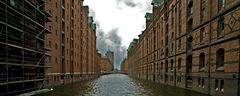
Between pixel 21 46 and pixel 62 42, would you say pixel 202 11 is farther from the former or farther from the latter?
pixel 62 42

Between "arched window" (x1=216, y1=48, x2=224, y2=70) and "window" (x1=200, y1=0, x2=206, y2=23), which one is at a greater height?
"window" (x1=200, y1=0, x2=206, y2=23)

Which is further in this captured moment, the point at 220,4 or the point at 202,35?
the point at 202,35

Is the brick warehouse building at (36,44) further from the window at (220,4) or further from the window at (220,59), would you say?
the window at (220,4)

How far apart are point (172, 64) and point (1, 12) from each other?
1054 inches

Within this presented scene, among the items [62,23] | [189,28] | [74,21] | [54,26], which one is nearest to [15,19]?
[54,26]

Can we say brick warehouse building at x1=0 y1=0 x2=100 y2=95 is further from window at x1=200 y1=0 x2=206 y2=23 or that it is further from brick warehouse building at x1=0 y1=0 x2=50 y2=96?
window at x1=200 y1=0 x2=206 y2=23

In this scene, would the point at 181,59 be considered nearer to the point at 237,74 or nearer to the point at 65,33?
the point at 237,74

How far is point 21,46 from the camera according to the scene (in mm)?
23516

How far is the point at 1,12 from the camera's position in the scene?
18.9 metres

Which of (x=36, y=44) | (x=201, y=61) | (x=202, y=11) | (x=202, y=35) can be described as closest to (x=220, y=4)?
(x=202, y=11)

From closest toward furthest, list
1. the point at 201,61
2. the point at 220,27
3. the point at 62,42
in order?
the point at 220,27 < the point at 201,61 < the point at 62,42

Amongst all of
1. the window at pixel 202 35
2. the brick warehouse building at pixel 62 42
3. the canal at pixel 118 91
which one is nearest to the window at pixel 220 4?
the window at pixel 202 35

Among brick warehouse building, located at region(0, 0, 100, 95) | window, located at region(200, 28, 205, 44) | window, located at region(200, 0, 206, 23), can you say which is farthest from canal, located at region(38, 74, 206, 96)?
window, located at region(200, 0, 206, 23)

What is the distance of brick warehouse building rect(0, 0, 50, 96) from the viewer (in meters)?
19.9
